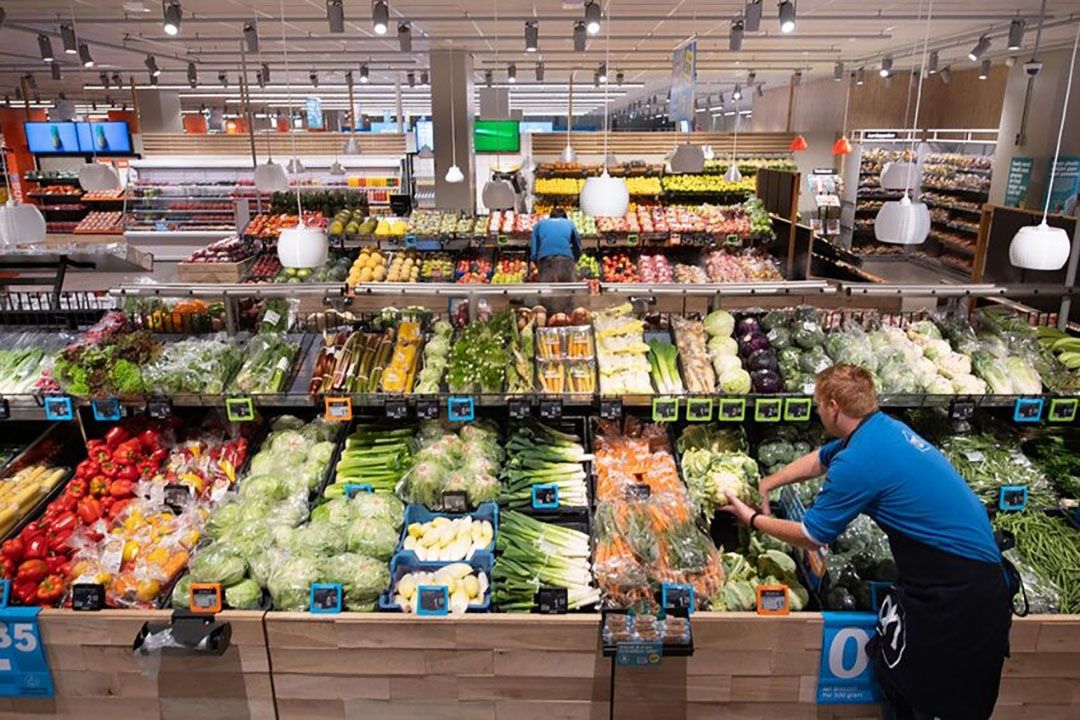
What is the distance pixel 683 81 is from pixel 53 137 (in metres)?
14.9

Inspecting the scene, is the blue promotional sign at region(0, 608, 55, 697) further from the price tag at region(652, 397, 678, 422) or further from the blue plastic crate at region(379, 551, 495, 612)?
the price tag at region(652, 397, 678, 422)

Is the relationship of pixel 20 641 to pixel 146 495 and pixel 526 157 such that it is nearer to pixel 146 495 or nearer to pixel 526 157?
pixel 146 495

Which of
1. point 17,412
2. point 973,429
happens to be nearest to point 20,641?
point 17,412

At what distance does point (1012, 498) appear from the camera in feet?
11.0

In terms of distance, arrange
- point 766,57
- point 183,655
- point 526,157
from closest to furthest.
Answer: point 183,655 → point 766,57 → point 526,157

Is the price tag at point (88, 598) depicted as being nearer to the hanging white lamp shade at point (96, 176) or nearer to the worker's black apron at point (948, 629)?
the worker's black apron at point (948, 629)

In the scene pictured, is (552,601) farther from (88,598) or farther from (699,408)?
(88,598)

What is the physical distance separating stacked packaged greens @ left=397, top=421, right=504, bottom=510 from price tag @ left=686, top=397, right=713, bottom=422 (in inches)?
36.9

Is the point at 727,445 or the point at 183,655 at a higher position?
the point at 727,445

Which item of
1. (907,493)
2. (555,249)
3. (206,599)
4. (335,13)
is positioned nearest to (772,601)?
(907,493)

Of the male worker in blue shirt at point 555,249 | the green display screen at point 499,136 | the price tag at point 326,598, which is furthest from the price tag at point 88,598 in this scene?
the green display screen at point 499,136

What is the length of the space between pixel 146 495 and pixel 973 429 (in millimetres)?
4086

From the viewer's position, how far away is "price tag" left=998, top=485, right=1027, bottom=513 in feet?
11.0

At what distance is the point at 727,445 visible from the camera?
146 inches
